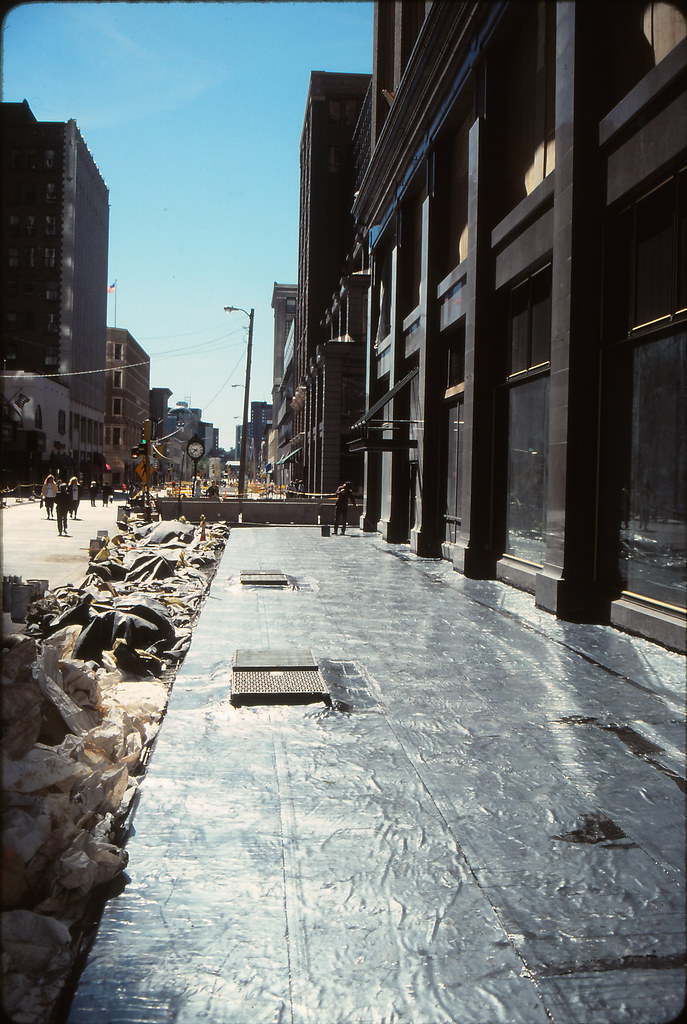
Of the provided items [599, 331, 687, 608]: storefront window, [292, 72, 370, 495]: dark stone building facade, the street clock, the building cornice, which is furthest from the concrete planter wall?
[599, 331, 687, 608]: storefront window

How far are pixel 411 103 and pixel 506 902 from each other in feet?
58.1

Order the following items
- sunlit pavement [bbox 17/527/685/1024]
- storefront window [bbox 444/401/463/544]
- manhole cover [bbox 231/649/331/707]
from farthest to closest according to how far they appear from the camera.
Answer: storefront window [bbox 444/401/463/544], manhole cover [bbox 231/649/331/707], sunlit pavement [bbox 17/527/685/1024]

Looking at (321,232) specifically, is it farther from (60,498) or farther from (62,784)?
(62,784)

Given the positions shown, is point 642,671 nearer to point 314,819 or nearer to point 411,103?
point 314,819

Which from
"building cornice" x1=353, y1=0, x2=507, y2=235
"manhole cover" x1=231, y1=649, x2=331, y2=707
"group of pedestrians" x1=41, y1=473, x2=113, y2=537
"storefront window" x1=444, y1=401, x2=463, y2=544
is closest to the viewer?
"manhole cover" x1=231, y1=649, x2=331, y2=707

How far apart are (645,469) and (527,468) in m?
3.95

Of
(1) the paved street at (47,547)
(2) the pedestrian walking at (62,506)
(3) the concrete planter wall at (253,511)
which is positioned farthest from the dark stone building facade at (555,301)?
(3) the concrete planter wall at (253,511)

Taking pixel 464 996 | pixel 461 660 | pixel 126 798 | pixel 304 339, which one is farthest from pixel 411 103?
pixel 304 339

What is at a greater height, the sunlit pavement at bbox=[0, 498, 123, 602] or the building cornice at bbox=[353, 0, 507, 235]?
the building cornice at bbox=[353, 0, 507, 235]

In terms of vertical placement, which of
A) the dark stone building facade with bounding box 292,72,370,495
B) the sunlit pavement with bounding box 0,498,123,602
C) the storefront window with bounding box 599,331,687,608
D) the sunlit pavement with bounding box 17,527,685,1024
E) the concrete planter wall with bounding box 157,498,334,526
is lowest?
the sunlit pavement with bounding box 0,498,123,602

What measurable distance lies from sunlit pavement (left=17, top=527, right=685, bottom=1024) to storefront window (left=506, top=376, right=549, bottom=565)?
499 cm

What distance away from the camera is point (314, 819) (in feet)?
12.3

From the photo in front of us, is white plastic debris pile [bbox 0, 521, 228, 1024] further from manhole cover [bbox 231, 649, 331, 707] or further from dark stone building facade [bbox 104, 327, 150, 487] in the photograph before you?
dark stone building facade [bbox 104, 327, 150, 487]

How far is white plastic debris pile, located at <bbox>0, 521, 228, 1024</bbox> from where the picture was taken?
2.66m
